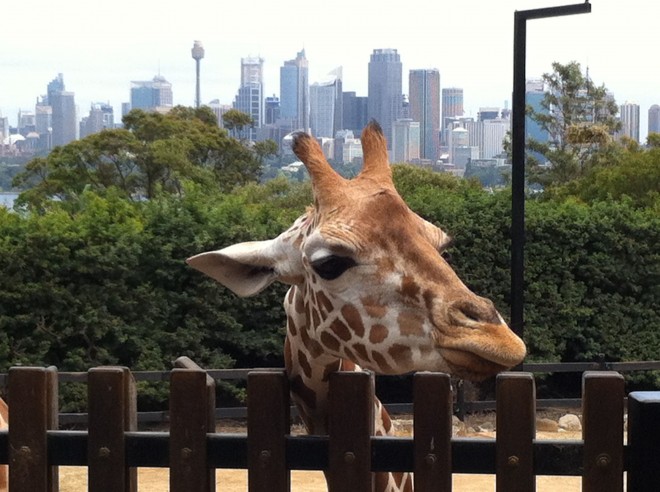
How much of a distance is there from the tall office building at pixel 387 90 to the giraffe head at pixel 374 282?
4242 cm

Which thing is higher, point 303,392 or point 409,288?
point 409,288

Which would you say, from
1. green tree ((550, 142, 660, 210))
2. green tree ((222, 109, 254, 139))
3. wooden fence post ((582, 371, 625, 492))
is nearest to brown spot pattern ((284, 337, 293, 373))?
wooden fence post ((582, 371, 625, 492))

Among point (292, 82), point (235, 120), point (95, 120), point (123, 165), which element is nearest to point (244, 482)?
point (123, 165)

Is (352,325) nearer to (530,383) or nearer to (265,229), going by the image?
(530,383)

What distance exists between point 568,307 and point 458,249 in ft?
5.31

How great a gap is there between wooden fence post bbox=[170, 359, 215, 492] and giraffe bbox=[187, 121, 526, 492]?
1.56 feet

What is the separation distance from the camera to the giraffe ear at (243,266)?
3291 millimetres

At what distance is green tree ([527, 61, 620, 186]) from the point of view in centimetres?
3859

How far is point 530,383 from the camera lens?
104 inches

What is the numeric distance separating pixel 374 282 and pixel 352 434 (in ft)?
1.47

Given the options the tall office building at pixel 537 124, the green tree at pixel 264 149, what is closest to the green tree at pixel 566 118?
the tall office building at pixel 537 124

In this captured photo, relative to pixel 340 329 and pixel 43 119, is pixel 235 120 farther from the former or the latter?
pixel 43 119

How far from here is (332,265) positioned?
301cm

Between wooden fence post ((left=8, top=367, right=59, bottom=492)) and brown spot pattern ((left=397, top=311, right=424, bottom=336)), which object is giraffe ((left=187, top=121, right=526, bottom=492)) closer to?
brown spot pattern ((left=397, top=311, right=424, bottom=336))
